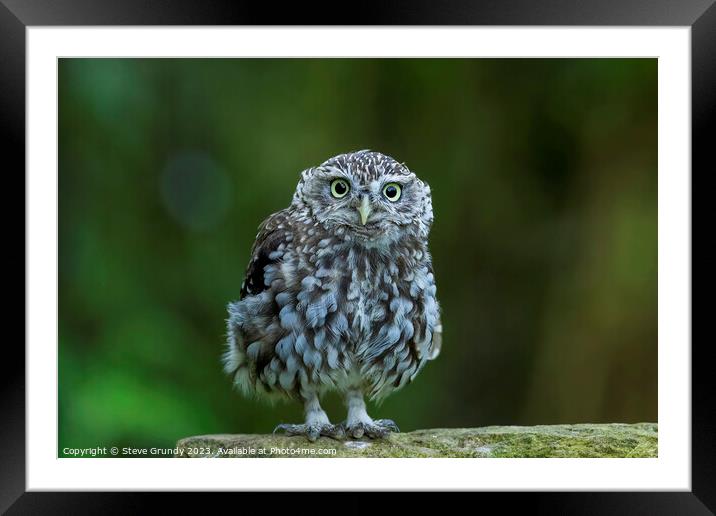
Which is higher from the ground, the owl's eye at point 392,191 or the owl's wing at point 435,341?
the owl's eye at point 392,191

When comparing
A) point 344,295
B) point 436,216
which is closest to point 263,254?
point 344,295

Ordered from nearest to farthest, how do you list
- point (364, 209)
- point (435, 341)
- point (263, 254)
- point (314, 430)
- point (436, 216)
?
point (364, 209), point (314, 430), point (263, 254), point (435, 341), point (436, 216)

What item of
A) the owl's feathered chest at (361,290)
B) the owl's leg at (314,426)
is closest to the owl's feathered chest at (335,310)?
the owl's feathered chest at (361,290)

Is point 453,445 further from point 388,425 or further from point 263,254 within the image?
point 263,254

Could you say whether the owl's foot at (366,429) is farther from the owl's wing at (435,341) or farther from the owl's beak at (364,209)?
the owl's beak at (364,209)
